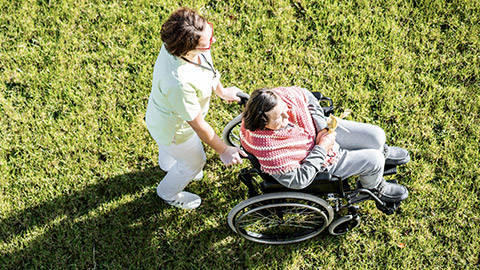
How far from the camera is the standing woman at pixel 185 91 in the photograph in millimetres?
3002

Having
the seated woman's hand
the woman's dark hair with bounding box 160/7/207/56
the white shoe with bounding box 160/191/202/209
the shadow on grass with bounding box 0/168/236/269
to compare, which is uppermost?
the woman's dark hair with bounding box 160/7/207/56

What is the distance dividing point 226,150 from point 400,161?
189 cm

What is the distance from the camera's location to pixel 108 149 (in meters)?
4.97

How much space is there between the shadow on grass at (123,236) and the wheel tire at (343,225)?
0.50ft

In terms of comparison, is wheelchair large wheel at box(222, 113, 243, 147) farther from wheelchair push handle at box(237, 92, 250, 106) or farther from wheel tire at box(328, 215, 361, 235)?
wheel tire at box(328, 215, 361, 235)

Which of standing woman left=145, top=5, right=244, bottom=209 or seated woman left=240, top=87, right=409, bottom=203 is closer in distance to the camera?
standing woman left=145, top=5, right=244, bottom=209

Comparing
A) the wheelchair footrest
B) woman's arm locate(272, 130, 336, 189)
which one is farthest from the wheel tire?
woman's arm locate(272, 130, 336, 189)

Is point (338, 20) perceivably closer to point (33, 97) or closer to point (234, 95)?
point (234, 95)

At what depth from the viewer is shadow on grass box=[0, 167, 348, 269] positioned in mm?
4363

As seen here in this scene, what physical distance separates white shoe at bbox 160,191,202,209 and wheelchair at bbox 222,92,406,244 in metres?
0.53

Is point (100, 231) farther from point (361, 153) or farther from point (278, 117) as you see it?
point (361, 153)

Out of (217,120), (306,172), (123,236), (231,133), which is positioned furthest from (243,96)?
(123,236)

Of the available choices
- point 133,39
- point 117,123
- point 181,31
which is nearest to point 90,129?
point 117,123

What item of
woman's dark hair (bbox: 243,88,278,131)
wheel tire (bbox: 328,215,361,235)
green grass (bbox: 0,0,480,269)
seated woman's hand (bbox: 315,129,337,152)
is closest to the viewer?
woman's dark hair (bbox: 243,88,278,131)
